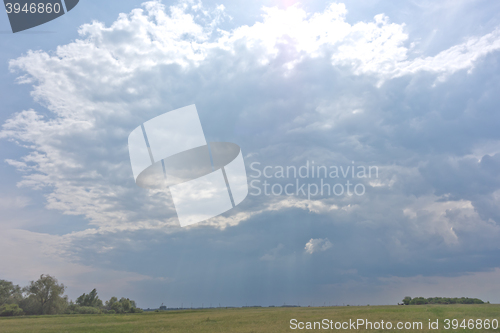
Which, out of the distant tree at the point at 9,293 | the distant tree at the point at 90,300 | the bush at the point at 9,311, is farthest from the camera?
the distant tree at the point at 90,300

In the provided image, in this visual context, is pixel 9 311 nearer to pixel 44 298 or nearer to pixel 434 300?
pixel 44 298

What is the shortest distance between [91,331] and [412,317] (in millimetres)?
46567

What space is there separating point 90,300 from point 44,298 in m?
53.1

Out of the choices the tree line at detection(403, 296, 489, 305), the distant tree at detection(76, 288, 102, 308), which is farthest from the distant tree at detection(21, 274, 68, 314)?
the tree line at detection(403, 296, 489, 305)

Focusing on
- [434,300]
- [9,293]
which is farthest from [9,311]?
[434,300]

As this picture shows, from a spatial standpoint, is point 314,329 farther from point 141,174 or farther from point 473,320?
point 141,174

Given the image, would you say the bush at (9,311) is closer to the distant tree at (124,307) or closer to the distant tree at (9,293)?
the distant tree at (9,293)

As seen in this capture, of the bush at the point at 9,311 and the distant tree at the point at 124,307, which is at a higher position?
the bush at the point at 9,311

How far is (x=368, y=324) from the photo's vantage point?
124 feet

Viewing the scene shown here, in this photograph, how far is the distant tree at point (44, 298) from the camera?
97.2 m

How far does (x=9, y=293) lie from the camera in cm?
11075

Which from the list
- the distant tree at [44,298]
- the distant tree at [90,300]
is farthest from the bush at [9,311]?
the distant tree at [90,300]

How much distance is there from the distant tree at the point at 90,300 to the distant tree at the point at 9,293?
3545 cm

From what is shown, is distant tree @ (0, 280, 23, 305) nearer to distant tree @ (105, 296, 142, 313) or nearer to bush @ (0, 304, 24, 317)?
bush @ (0, 304, 24, 317)
